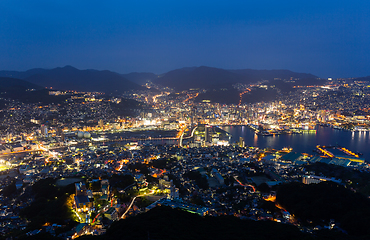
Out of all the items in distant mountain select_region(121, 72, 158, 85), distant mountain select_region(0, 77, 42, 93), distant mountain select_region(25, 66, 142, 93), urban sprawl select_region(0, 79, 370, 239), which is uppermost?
distant mountain select_region(121, 72, 158, 85)

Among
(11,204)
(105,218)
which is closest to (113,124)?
(11,204)

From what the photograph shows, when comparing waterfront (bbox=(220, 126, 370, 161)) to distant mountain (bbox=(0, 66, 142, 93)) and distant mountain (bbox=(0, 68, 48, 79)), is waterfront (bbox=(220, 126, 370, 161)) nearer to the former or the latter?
distant mountain (bbox=(0, 66, 142, 93))

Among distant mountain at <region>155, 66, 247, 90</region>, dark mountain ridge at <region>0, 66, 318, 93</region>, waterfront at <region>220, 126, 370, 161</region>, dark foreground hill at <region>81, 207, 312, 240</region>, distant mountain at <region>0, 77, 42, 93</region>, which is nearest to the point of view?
dark foreground hill at <region>81, 207, 312, 240</region>

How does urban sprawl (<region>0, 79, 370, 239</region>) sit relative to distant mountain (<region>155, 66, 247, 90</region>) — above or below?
below

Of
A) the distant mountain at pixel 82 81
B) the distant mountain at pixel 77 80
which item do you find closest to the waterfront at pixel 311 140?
the distant mountain at pixel 82 81

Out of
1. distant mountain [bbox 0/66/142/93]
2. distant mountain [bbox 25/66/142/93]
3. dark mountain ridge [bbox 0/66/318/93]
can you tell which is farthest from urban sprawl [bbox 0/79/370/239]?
dark mountain ridge [bbox 0/66/318/93]

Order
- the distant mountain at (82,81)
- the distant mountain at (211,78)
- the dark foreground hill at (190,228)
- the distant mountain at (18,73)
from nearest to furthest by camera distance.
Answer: the dark foreground hill at (190,228), the distant mountain at (82,81), the distant mountain at (18,73), the distant mountain at (211,78)

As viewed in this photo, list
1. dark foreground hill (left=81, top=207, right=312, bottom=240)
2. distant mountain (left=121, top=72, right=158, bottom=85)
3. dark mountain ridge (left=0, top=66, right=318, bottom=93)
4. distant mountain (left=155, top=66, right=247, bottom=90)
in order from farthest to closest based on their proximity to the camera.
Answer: distant mountain (left=121, top=72, right=158, bottom=85)
distant mountain (left=155, top=66, right=247, bottom=90)
dark mountain ridge (left=0, top=66, right=318, bottom=93)
dark foreground hill (left=81, top=207, right=312, bottom=240)

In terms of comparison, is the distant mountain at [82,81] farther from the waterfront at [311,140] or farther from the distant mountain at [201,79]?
the waterfront at [311,140]
